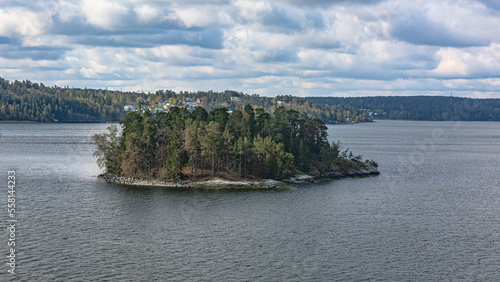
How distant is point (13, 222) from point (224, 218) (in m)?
32.3

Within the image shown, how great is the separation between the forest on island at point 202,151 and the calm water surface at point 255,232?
9.15 meters

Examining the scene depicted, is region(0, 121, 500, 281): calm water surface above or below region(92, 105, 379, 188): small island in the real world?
below

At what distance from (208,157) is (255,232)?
44355 mm

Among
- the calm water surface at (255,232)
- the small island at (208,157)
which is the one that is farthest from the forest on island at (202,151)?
the calm water surface at (255,232)

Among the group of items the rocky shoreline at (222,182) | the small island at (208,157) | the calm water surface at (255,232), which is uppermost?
the small island at (208,157)

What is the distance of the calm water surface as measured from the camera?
191ft

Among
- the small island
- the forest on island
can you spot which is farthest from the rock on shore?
the forest on island

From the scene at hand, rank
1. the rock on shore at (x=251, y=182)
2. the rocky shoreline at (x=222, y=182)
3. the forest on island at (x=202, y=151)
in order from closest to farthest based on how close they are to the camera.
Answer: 1. the rocky shoreline at (x=222, y=182)
2. the rock on shore at (x=251, y=182)
3. the forest on island at (x=202, y=151)

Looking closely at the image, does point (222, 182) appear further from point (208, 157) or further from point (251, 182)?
point (208, 157)

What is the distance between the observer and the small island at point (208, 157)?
375ft

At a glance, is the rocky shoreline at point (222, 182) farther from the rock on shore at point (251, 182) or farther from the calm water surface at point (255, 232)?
the calm water surface at point (255, 232)

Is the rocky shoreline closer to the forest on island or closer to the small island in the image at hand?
the small island

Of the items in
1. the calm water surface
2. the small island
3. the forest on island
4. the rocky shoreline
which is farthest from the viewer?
the forest on island

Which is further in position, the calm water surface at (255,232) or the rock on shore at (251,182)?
the rock on shore at (251,182)
